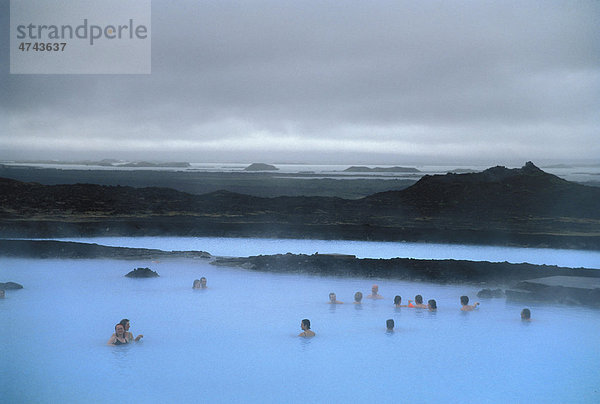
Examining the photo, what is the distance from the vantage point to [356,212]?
81.1 feet

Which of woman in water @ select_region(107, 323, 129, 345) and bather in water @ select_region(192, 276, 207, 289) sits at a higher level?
bather in water @ select_region(192, 276, 207, 289)

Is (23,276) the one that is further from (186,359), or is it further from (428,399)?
(428,399)

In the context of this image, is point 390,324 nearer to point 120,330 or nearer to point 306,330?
point 306,330

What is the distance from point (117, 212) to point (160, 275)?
1225 centimetres

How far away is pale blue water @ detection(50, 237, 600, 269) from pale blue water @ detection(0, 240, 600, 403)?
3573 millimetres

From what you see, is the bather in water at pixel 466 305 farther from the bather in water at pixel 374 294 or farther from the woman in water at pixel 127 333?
the woman in water at pixel 127 333

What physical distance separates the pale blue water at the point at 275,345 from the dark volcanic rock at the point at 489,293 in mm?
165

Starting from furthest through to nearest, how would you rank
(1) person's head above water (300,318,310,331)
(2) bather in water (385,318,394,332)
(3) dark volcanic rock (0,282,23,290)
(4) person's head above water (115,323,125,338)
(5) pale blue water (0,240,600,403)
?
1. (3) dark volcanic rock (0,282,23,290)
2. (2) bather in water (385,318,394,332)
3. (1) person's head above water (300,318,310,331)
4. (4) person's head above water (115,323,125,338)
5. (5) pale blue water (0,240,600,403)

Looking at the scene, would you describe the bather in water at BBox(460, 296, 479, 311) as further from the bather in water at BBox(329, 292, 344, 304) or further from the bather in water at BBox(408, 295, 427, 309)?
the bather in water at BBox(329, 292, 344, 304)

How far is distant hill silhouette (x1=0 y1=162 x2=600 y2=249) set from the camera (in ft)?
58.9

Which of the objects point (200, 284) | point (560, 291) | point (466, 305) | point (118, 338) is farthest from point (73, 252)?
point (560, 291)

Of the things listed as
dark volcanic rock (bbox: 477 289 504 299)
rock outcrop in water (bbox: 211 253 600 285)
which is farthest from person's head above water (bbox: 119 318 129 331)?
dark volcanic rock (bbox: 477 289 504 299)

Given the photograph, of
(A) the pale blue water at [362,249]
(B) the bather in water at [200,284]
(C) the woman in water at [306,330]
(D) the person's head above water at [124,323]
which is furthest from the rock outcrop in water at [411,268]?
(D) the person's head above water at [124,323]

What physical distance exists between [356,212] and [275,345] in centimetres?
1586
